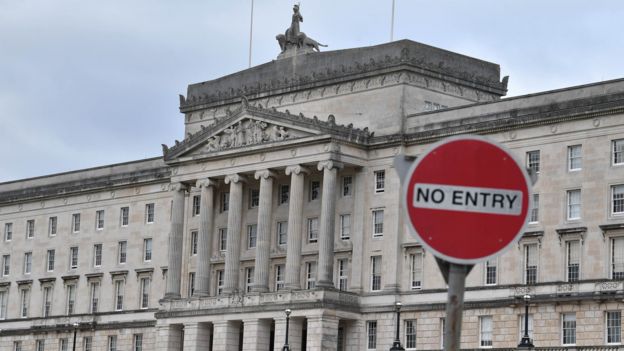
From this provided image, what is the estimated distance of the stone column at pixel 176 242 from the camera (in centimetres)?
10000

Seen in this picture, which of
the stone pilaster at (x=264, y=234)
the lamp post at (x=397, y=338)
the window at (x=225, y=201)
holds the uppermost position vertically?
the window at (x=225, y=201)

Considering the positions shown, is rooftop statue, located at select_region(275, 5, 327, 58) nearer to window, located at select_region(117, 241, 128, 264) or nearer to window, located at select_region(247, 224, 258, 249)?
window, located at select_region(247, 224, 258, 249)

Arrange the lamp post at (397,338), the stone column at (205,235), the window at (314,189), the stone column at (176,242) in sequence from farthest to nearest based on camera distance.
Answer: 1. the stone column at (176,242)
2. the stone column at (205,235)
3. the window at (314,189)
4. the lamp post at (397,338)

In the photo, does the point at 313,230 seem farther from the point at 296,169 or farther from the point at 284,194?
the point at 296,169

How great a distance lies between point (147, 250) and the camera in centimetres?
10831

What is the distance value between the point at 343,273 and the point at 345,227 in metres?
2.99

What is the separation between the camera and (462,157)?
9.91 metres

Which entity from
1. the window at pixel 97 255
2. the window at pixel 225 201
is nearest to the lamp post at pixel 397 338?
the window at pixel 225 201

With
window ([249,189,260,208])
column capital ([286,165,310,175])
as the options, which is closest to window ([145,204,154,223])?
window ([249,189,260,208])

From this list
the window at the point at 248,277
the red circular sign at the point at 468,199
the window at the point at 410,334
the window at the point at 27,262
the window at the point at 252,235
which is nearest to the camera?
the red circular sign at the point at 468,199

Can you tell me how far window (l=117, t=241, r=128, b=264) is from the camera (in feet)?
361

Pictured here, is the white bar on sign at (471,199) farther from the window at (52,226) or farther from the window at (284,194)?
the window at (52,226)

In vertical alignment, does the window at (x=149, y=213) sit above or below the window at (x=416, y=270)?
above

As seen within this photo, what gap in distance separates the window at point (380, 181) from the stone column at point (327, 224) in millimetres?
2661
